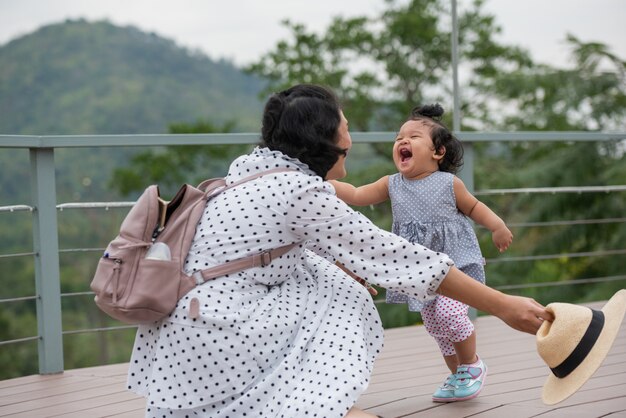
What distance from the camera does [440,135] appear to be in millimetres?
2566

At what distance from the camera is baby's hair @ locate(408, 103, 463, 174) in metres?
2.57

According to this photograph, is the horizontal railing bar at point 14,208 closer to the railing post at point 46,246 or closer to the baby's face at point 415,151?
the railing post at point 46,246

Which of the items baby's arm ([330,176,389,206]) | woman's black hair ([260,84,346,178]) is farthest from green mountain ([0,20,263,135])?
woman's black hair ([260,84,346,178])

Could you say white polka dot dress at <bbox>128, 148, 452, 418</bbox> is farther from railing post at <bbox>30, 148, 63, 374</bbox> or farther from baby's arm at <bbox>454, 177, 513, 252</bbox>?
railing post at <bbox>30, 148, 63, 374</bbox>

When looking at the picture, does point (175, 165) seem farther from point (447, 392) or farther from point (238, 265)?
point (238, 265)

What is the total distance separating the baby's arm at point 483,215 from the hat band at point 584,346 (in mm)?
651

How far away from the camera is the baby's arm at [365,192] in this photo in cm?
263

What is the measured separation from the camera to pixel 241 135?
3371mm

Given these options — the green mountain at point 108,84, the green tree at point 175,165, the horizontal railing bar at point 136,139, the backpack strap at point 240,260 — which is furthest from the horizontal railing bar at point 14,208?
the green mountain at point 108,84

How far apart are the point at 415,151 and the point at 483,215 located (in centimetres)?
25

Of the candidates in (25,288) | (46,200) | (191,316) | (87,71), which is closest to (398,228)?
(191,316)

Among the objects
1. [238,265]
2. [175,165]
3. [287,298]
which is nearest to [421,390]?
[287,298]

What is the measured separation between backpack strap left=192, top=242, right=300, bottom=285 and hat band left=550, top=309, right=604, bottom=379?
60 centimetres

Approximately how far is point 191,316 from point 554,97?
27.6 ft
